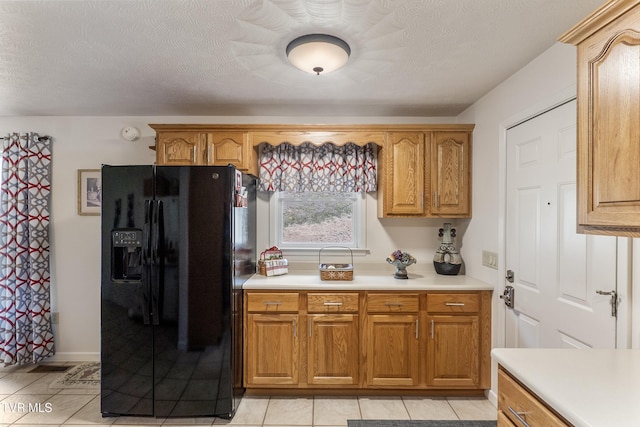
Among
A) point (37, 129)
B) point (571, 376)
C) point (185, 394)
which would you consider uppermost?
point (37, 129)

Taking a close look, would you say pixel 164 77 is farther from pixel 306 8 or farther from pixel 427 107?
pixel 427 107

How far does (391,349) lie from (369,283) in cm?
53

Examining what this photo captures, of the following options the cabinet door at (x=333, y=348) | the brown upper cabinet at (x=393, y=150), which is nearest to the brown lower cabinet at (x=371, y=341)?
the cabinet door at (x=333, y=348)

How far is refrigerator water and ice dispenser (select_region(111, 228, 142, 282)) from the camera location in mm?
2246

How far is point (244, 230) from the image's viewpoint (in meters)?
2.70

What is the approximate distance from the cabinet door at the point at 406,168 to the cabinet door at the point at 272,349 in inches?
53.4

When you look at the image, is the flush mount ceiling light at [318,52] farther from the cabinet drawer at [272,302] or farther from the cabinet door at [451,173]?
the cabinet drawer at [272,302]

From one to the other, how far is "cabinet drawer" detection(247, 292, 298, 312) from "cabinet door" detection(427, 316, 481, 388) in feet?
3.48

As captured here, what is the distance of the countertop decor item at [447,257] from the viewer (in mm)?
2932

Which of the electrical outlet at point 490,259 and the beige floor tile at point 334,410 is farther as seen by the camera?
the electrical outlet at point 490,259

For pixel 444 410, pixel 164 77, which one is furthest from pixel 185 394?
pixel 164 77

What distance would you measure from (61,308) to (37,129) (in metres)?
1.75

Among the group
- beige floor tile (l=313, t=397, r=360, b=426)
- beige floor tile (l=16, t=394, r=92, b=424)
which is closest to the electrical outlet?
beige floor tile (l=313, t=397, r=360, b=426)

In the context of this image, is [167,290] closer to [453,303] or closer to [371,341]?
[371,341]
